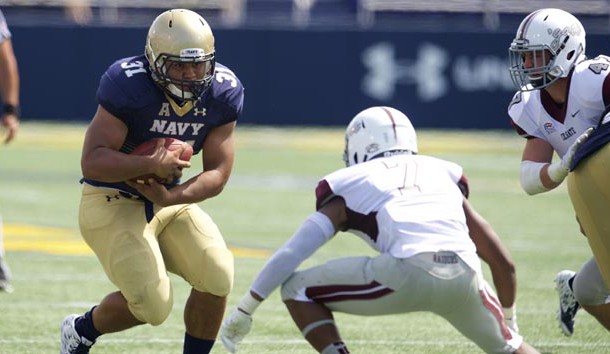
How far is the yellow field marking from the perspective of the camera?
31.4 ft

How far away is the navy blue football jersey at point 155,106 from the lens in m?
5.32

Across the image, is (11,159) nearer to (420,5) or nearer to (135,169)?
(420,5)

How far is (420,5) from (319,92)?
102 inches

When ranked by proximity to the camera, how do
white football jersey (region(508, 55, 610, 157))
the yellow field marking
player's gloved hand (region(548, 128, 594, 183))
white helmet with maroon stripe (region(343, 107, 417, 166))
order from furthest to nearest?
the yellow field marking < white football jersey (region(508, 55, 610, 157)) < player's gloved hand (region(548, 128, 594, 183)) < white helmet with maroon stripe (region(343, 107, 417, 166))

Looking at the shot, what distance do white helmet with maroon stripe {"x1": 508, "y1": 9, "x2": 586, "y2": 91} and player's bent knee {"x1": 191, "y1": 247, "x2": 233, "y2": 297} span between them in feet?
4.93

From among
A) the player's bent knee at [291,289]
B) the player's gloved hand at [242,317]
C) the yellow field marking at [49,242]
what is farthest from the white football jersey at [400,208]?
the yellow field marking at [49,242]

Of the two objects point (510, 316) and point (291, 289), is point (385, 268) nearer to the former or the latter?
point (291, 289)

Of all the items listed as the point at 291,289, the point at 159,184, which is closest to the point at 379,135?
the point at 291,289

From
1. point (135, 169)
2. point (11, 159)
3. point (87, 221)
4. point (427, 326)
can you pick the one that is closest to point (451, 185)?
point (135, 169)

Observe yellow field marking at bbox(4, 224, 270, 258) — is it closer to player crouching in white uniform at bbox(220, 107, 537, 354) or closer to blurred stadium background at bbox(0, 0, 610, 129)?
player crouching in white uniform at bbox(220, 107, 537, 354)

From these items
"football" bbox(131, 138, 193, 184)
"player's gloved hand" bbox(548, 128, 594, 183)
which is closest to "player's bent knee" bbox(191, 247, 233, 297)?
"football" bbox(131, 138, 193, 184)

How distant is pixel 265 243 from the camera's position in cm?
1001

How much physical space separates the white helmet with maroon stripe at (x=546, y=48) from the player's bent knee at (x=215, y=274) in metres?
1.50

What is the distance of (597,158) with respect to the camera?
16.6 ft
